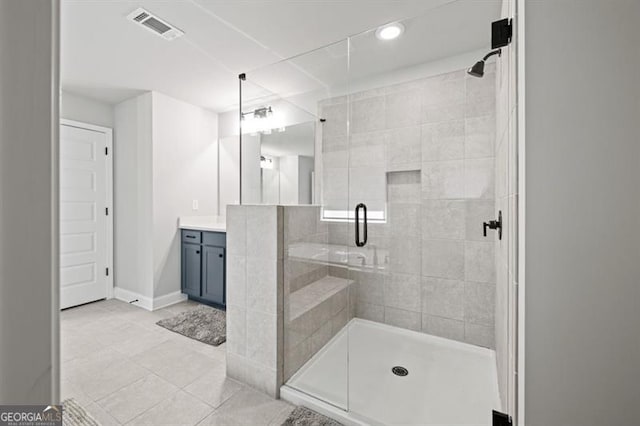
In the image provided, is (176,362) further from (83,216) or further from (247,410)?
(83,216)

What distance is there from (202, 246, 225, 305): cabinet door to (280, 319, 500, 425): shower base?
1.58 m

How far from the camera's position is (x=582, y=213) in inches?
30.2

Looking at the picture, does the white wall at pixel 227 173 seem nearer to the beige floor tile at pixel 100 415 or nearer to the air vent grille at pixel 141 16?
the air vent grille at pixel 141 16

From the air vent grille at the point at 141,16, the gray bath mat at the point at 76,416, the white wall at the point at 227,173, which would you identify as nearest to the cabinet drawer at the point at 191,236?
the white wall at the point at 227,173

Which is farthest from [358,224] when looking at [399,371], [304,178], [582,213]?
[582,213]

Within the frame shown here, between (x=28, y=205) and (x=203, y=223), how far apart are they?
369 centimetres

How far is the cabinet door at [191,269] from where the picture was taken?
10.9ft

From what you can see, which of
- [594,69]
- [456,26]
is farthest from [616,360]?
[456,26]

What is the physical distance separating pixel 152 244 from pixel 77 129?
1629 mm

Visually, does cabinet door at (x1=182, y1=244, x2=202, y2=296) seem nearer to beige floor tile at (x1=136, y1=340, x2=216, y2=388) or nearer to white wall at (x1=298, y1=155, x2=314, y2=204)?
beige floor tile at (x1=136, y1=340, x2=216, y2=388)

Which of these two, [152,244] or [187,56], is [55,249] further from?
[152,244]

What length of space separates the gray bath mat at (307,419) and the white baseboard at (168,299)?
2378mm

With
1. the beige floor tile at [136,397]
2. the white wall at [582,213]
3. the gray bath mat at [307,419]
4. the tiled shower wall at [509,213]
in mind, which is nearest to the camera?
the white wall at [582,213]

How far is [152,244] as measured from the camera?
126 inches
